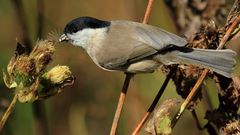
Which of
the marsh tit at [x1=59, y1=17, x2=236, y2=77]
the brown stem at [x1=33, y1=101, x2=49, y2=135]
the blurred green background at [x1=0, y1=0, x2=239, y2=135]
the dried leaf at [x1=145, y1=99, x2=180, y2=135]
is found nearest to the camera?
the dried leaf at [x1=145, y1=99, x2=180, y2=135]

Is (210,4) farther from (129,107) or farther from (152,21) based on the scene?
(152,21)

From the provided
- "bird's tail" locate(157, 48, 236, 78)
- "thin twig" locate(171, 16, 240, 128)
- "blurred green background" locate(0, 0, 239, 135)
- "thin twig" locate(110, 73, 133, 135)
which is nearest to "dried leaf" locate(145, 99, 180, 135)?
"thin twig" locate(171, 16, 240, 128)

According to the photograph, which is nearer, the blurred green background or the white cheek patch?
the white cheek patch

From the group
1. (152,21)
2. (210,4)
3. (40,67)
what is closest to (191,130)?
(152,21)

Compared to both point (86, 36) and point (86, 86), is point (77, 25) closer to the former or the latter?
point (86, 36)

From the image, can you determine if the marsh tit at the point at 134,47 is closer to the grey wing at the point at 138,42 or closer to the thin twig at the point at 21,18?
the grey wing at the point at 138,42

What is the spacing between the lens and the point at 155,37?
2.19 m

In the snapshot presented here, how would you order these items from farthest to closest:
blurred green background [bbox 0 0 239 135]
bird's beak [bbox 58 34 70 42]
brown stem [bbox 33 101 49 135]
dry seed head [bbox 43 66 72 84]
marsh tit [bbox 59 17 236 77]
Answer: blurred green background [bbox 0 0 239 135]
brown stem [bbox 33 101 49 135]
bird's beak [bbox 58 34 70 42]
marsh tit [bbox 59 17 236 77]
dry seed head [bbox 43 66 72 84]

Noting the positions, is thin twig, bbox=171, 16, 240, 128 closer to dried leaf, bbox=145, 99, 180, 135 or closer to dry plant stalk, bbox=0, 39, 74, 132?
dried leaf, bbox=145, 99, 180, 135

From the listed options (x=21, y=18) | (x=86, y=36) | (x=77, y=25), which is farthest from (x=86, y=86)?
(x=77, y=25)

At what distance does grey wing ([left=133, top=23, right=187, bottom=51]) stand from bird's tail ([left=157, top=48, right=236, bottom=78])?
76mm

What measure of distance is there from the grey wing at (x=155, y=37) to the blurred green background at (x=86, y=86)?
2.99 feet

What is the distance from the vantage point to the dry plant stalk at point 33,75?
1.87 metres

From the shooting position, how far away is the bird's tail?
2.03 meters
